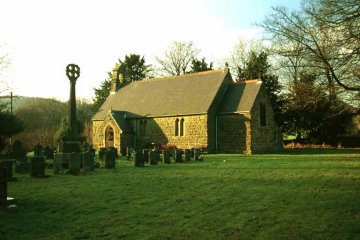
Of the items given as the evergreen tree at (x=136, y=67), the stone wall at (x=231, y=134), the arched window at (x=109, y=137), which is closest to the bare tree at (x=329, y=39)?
the stone wall at (x=231, y=134)

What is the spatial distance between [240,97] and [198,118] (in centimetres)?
412

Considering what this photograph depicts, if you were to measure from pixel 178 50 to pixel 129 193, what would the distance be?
50.3 meters

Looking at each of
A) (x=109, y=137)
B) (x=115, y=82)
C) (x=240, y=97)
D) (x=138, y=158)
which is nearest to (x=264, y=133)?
(x=240, y=97)

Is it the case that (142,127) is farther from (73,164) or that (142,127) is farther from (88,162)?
(73,164)

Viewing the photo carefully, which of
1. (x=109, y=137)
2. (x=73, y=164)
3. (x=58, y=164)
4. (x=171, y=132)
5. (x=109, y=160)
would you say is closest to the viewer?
(x=73, y=164)

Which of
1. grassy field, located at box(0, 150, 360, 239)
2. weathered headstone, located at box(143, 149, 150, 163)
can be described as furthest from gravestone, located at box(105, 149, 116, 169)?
grassy field, located at box(0, 150, 360, 239)

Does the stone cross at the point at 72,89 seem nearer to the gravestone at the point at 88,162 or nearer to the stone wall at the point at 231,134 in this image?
the gravestone at the point at 88,162

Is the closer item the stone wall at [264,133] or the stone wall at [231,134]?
the stone wall at [231,134]

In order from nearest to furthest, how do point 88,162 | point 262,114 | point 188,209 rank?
point 188,209
point 88,162
point 262,114

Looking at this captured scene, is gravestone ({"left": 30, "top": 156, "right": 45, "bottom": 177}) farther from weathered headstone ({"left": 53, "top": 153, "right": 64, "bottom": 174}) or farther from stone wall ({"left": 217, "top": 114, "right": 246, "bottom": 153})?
stone wall ({"left": 217, "top": 114, "right": 246, "bottom": 153})

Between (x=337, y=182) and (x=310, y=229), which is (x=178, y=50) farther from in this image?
(x=310, y=229)

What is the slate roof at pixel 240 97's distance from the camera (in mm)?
31688

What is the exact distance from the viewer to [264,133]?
32.8 meters

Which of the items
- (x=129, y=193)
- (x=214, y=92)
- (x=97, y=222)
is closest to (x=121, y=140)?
(x=214, y=92)
